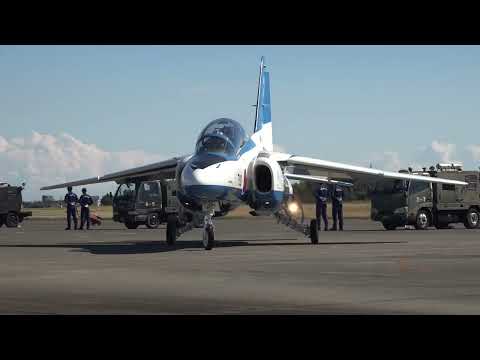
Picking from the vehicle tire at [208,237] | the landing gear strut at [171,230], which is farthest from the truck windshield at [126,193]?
the vehicle tire at [208,237]

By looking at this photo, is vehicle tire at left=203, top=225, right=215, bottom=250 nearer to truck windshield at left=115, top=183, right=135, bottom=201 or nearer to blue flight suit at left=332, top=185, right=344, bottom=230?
blue flight suit at left=332, top=185, right=344, bottom=230

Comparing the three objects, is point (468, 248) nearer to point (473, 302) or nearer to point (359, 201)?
point (473, 302)

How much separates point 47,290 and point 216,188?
9.46 meters

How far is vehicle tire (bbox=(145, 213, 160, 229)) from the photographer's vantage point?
44.4m

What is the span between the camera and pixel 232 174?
23.6m

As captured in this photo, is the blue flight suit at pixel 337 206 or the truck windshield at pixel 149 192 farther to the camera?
the truck windshield at pixel 149 192

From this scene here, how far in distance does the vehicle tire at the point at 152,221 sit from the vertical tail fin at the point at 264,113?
14.2 metres

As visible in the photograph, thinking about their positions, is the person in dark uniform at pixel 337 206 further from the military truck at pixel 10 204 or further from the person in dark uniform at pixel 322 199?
the military truck at pixel 10 204

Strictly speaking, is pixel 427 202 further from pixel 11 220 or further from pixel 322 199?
pixel 11 220

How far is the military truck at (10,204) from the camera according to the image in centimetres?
4738

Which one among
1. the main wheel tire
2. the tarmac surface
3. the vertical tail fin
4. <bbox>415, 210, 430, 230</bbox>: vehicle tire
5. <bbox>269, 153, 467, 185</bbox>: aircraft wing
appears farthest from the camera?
the main wheel tire

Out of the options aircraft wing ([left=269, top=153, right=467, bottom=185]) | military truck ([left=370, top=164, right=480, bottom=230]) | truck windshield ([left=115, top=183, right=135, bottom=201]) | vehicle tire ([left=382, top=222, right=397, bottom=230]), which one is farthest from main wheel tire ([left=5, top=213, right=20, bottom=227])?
aircraft wing ([left=269, top=153, right=467, bottom=185])

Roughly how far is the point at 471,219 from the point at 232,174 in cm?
2007

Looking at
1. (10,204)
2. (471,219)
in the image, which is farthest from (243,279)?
(10,204)
